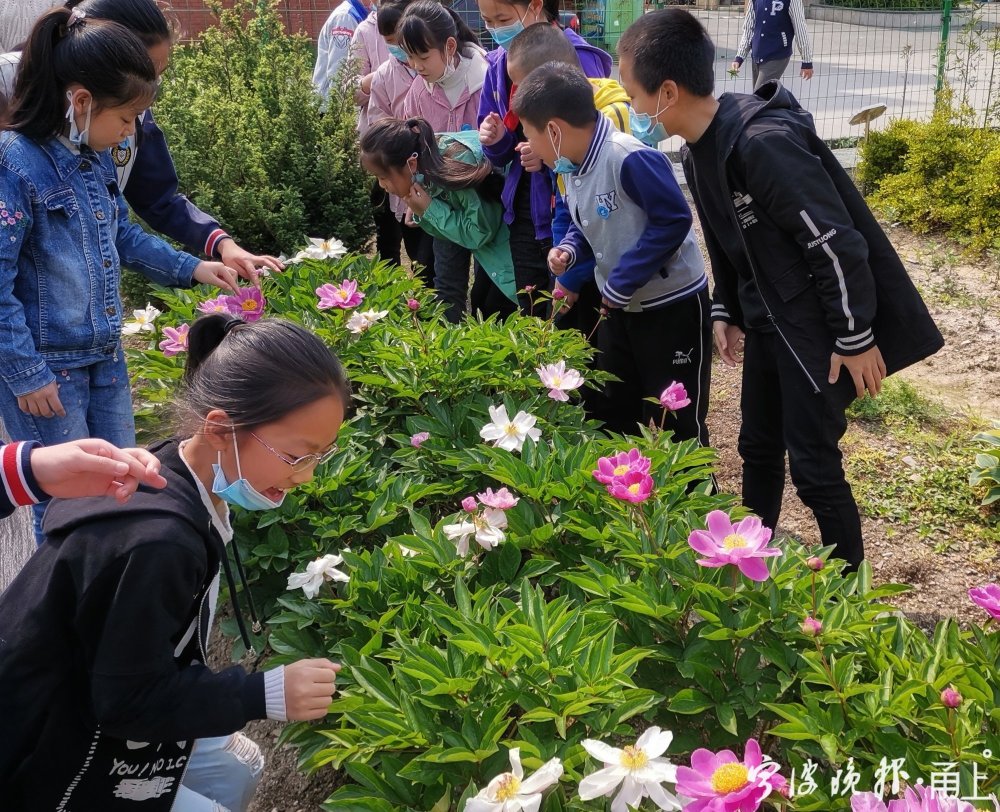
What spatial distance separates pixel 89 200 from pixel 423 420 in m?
1.05

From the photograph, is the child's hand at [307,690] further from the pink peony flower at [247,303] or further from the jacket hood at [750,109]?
the jacket hood at [750,109]

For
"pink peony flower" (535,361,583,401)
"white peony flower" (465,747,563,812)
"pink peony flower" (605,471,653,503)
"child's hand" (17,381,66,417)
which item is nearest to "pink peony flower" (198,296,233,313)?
"child's hand" (17,381,66,417)

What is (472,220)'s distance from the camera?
13.0 ft

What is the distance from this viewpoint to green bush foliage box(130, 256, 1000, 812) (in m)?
1.44

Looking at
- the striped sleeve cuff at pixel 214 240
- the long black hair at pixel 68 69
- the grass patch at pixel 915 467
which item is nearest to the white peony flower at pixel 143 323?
the striped sleeve cuff at pixel 214 240

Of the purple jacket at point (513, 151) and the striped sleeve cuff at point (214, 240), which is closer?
the striped sleeve cuff at point (214, 240)

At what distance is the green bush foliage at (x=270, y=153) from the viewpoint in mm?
4660

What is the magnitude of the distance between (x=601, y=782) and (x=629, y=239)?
2.13 m

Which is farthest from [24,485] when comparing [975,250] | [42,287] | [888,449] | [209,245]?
[975,250]

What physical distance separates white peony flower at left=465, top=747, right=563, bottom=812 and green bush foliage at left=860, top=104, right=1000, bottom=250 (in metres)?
5.59

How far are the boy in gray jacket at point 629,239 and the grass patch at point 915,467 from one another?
88cm

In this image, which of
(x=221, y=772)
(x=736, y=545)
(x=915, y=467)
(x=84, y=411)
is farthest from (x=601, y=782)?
(x=915, y=467)

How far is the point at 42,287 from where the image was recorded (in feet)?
7.95

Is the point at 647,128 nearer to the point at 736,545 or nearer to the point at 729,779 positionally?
the point at 736,545
